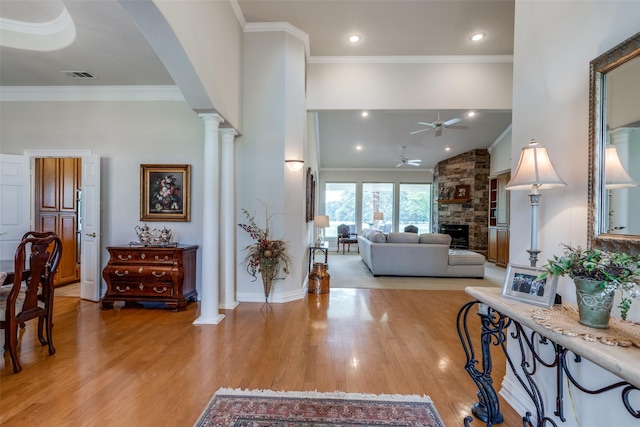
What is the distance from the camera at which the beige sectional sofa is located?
18.9 ft

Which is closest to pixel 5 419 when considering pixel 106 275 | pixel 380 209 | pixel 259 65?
pixel 106 275

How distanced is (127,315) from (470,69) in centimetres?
597

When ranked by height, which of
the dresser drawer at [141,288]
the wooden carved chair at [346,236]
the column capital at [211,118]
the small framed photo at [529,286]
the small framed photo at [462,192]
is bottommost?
the dresser drawer at [141,288]

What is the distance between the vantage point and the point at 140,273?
364 cm

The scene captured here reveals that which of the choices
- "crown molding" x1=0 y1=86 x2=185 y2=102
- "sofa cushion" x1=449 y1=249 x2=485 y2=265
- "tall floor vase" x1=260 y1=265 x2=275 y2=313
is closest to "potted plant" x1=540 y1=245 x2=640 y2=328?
"tall floor vase" x1=260 y1=265 x2=275 y2=313

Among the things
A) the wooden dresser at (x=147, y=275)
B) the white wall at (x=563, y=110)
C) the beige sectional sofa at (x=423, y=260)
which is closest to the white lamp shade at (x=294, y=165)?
the wooden dresser at (x=147, y=275)

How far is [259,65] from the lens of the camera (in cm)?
405

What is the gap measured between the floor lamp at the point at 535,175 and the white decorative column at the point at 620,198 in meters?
0.21

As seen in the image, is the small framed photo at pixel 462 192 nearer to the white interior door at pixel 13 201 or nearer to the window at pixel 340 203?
the window at pixel 340 203

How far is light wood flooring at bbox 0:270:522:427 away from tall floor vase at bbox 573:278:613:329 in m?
1.03

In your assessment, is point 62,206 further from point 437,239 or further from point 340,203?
point 340,203

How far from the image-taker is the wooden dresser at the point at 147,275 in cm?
364

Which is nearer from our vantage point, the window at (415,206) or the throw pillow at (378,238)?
the throw pillow at (378,238)

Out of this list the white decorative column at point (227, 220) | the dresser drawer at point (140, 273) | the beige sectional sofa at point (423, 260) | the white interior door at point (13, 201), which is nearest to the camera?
the dresser drawer at point (140, 273)
